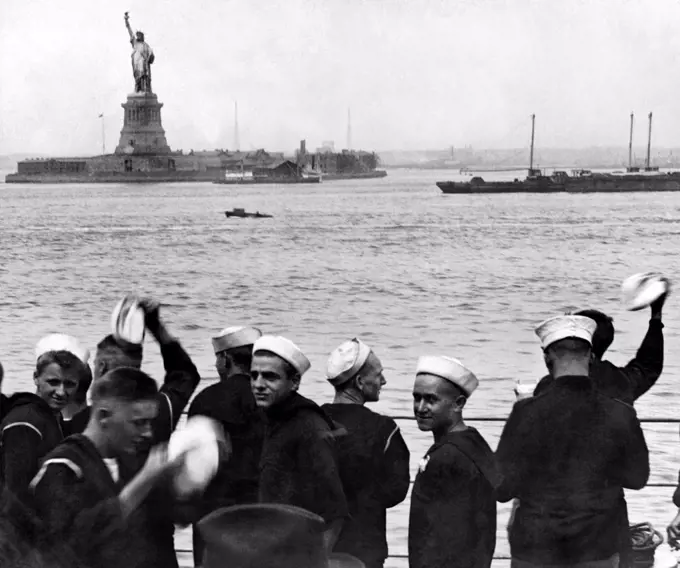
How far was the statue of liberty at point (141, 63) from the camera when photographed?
155 m

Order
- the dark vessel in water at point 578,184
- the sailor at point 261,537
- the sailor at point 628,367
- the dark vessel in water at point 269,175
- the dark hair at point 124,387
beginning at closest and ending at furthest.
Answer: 1. the sailor at point 261,537
2. the dark hair at point 124,387
3. the sailor at point 628,367
4. the dark vessel in water at point 578,184
5. the dark vessel in water at point 269,175

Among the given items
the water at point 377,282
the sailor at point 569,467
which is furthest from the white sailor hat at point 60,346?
the water at point 377,282

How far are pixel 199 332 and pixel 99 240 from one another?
39.0 m

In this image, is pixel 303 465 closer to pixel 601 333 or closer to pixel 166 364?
pixel 166 364

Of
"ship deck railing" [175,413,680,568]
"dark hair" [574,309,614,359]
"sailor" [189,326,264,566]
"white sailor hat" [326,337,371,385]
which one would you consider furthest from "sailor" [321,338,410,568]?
"ship deck railing" [175,413,680,568]

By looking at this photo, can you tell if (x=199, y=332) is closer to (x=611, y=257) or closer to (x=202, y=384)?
(x=202, y=384)

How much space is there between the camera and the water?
2617 cm

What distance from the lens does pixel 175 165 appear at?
564ft

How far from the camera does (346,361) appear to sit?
443cm

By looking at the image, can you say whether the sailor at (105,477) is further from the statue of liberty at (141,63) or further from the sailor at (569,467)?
the statue of liberty at (141,63)

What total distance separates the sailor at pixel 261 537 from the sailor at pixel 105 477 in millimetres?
257

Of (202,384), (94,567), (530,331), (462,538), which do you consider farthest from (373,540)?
(530,331)

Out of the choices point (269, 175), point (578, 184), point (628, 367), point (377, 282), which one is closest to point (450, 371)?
point (628, 367)

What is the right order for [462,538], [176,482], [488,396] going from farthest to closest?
[488,396], [462,538], [176,482]
